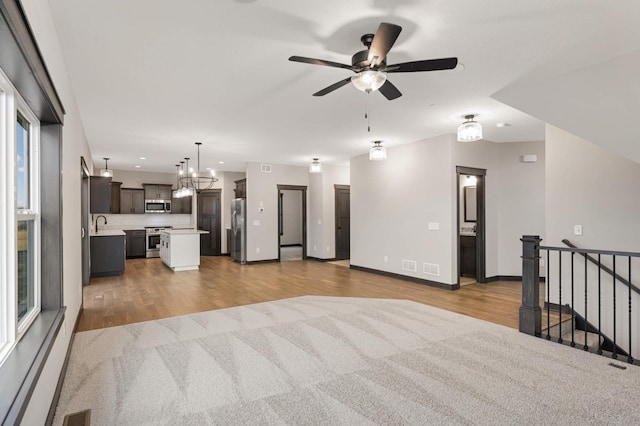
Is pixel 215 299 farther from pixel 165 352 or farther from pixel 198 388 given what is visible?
pixel 198 388

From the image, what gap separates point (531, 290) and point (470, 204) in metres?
3.77

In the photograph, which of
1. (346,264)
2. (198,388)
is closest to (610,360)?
(198,388)

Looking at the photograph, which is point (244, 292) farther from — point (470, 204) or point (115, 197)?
point (115, 197)

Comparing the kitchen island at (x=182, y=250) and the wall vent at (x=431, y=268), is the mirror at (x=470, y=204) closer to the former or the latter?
the wall vent at (x=431, y=268)

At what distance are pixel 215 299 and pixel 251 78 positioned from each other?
10.8 feet

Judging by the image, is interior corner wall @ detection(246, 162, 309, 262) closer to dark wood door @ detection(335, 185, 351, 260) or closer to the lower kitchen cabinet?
dark wood door @ detection(335, 185, 351, 260)

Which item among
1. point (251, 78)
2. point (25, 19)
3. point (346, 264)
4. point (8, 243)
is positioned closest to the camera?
point (25, 19)

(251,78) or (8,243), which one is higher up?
(251,78)

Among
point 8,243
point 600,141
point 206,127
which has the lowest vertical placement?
point 8,243

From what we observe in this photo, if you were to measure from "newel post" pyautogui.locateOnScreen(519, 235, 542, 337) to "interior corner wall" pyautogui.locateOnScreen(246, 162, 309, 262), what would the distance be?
6492 mm

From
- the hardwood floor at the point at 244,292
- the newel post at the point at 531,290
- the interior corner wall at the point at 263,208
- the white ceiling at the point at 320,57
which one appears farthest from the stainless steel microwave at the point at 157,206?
the newel post at the point at 531,290

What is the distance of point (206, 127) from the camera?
17.6 feet

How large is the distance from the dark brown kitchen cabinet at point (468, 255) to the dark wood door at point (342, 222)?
338cm

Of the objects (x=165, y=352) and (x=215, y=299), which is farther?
(x=215, y=299)
